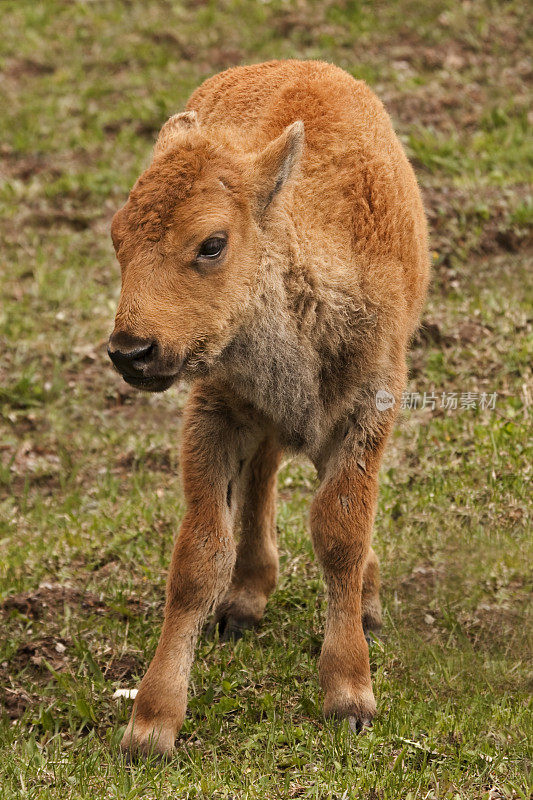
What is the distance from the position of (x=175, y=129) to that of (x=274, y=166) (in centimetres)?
60

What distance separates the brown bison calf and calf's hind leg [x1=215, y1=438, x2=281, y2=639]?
0.32 meters

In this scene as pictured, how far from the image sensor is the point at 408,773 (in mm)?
4738

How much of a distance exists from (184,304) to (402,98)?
7.69 m

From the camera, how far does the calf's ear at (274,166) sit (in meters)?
4.65

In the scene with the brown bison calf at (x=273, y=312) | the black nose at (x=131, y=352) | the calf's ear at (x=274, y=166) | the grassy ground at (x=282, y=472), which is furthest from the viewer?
the grassy ground at (x=282, y=472)

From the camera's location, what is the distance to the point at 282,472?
7758mm

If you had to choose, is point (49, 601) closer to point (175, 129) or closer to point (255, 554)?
point (255, 554)

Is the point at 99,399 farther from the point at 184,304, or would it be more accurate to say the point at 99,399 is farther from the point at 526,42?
the point at 526,42

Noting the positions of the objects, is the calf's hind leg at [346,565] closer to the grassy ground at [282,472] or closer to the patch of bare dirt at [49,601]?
the grassy ground at [282,472]

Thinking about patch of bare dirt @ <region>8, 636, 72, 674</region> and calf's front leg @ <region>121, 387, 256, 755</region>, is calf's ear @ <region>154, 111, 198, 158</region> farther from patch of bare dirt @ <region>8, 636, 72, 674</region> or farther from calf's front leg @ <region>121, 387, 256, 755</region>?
patch of bare dirt @ <region>8, 636, 72, 674</region>

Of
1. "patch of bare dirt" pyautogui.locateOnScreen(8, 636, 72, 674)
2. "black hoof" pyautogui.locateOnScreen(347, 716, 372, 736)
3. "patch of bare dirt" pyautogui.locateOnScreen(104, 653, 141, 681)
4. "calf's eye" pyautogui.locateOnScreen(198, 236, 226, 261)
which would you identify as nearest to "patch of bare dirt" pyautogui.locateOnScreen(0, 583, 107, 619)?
"patch of bare dirt" pyautogui.locateOnScreen(8, 636, 72, 674)

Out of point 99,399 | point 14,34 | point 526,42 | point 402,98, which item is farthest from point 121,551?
point 14,34

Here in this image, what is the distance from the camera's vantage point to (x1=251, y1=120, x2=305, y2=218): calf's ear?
465 centimetres


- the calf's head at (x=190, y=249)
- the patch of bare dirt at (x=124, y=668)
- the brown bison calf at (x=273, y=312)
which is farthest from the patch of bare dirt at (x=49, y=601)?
the calf's head at (x=190, y=249)
